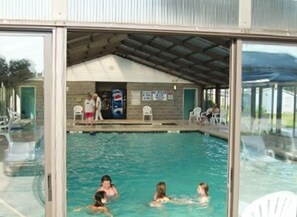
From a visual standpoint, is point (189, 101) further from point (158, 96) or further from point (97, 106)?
point (97, 106)

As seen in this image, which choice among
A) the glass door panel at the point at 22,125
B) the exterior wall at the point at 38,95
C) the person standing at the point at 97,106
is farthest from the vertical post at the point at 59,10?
the person standing at the point at 97,106

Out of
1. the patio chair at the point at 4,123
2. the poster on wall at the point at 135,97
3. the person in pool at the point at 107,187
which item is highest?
the poster on wall at the point at 135,97

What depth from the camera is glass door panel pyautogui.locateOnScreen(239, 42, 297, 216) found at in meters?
2.43

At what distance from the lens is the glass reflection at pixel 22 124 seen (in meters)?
2.13

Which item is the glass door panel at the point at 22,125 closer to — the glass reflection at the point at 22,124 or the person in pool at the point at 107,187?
A: the glass reflection at the point at 22,124

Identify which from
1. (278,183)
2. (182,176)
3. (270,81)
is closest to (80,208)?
(182,176)

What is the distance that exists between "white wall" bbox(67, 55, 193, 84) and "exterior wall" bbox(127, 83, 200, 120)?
9.4 inches

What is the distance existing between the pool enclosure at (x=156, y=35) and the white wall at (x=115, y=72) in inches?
546

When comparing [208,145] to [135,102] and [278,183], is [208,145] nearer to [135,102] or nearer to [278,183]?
[135,102]

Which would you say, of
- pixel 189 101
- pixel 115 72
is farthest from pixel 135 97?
pixel 189 101

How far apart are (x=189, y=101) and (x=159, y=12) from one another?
1505cm

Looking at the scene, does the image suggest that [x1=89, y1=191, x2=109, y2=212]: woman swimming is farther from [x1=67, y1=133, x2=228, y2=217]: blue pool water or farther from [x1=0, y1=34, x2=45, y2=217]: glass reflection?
[x1=0, y1=34, x2=45, y2=217]: glass reflection

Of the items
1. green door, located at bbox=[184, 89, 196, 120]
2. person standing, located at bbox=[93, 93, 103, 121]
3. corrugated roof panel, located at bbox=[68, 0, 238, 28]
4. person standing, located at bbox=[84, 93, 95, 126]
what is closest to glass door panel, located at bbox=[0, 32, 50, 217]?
corrugated roof panel, located at bbox=[68, 0, 238, 28]

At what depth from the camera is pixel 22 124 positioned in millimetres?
2207
